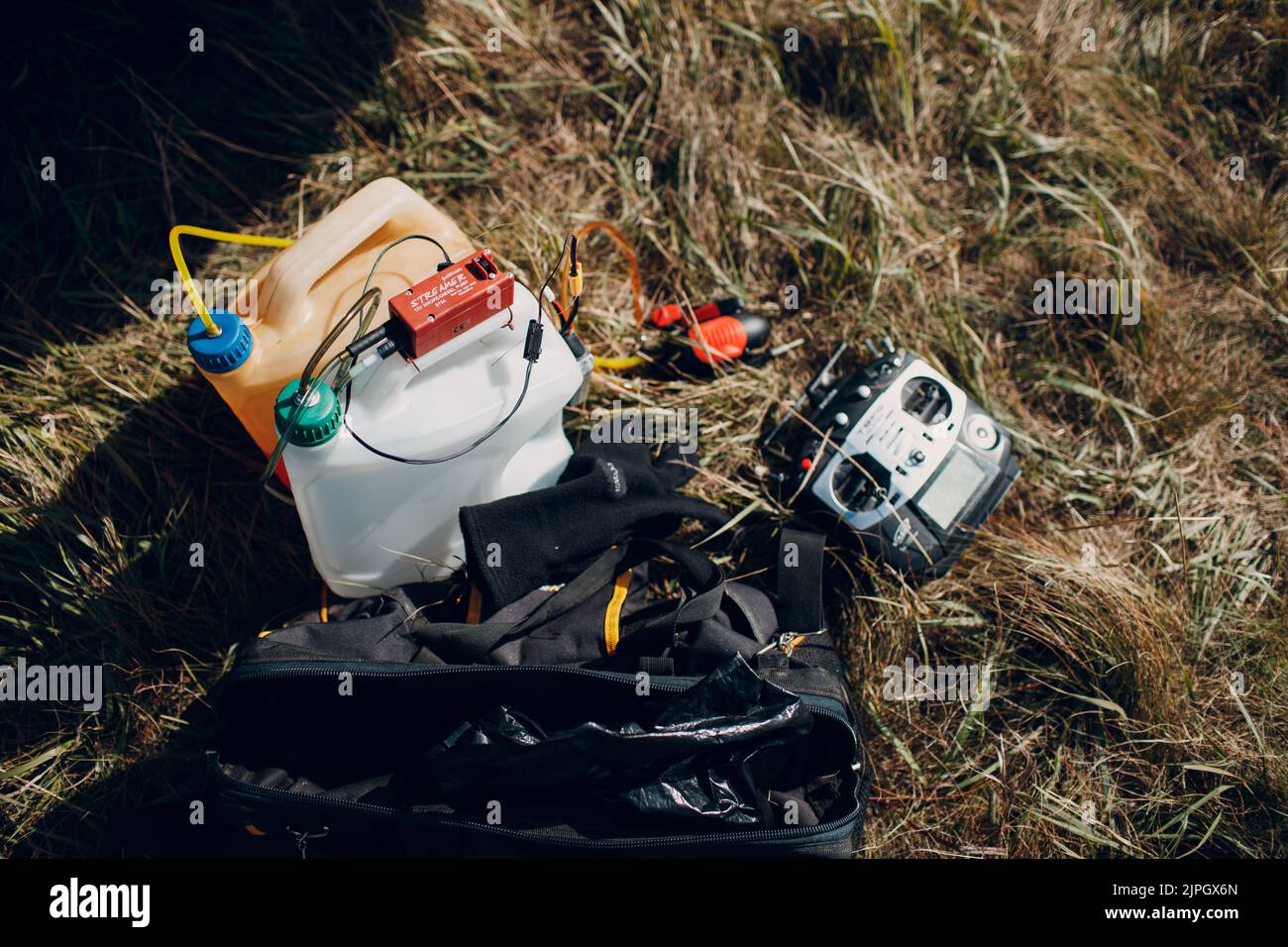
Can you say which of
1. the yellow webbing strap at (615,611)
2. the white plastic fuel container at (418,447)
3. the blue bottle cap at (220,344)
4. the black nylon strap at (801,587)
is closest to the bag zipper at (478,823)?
the yellow webbing strap at (615,611)

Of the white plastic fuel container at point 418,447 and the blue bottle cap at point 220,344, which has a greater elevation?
the blue bottle cap at point 220,344

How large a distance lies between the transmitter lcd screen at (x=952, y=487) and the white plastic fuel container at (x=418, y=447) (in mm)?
885

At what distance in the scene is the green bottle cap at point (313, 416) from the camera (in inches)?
60.1

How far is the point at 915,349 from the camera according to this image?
2.21 m

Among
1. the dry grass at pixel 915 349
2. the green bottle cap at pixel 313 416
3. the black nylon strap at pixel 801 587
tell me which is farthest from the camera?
the dry grass at pixel 915 349

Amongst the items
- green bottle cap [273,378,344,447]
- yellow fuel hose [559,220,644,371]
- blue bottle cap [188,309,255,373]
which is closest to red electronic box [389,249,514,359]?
green bottle cap [273,378,344,447]

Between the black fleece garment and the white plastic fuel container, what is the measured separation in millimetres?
115

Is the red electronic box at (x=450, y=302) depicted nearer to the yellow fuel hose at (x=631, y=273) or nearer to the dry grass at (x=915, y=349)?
the yellow fuel hose at (x=631, y=273)

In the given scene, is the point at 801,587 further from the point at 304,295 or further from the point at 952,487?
the point at 304,295

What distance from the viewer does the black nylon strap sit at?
1.87m

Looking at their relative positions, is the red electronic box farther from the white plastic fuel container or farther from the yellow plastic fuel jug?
the yellow plastic fuel jug

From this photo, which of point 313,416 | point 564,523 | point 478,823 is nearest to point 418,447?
point 313,416
